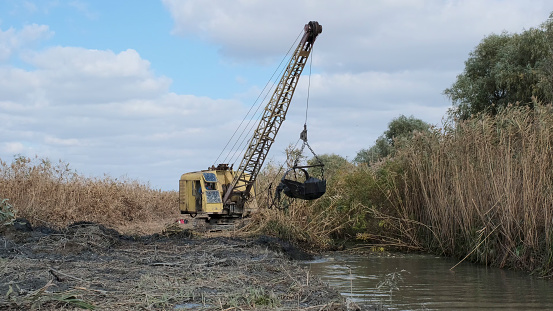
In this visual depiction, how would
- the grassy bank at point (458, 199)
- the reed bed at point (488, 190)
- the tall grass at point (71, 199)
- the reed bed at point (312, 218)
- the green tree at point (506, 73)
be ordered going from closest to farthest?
1. the reed bed at point (488, 190)
2. the grassy bank at point (458, 199)
3. the reed bed at point (312, 218)
4. the tall grass at point (71, 199)
5. the green tree at point (506, 73)

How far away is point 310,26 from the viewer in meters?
23.2

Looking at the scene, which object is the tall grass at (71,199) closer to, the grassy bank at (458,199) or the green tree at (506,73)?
the grassy bank at (458,199)

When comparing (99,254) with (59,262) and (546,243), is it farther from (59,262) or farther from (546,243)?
(546,243)

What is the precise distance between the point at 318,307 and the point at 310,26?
18411 mm

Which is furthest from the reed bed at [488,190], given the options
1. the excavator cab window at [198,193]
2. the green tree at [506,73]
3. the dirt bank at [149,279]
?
the green tree at [506,73]

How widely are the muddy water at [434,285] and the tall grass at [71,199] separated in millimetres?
8623

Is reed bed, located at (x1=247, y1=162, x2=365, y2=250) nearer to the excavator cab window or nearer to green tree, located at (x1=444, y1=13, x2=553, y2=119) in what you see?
the excavator cab window

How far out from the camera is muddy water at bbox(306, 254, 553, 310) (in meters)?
9.10

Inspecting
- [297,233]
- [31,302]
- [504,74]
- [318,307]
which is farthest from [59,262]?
[504,74]

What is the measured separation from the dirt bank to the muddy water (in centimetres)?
152

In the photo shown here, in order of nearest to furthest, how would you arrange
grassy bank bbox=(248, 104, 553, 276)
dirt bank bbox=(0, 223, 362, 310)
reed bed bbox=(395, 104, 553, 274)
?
dirt bank bbox=(0, 223, 362, 310) < reed bed bbox=(395, 104, 553, 274) < grassy bank bbox=(248, 104, 553, 276)

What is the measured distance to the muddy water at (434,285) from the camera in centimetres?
910

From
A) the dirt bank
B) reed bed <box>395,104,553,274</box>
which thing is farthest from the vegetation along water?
the dirt bank

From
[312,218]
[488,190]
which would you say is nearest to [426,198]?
[488,190]
